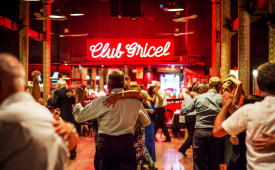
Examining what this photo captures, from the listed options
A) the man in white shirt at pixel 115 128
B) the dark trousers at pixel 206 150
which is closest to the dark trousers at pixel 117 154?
the man in white shirt at pixel 115 128

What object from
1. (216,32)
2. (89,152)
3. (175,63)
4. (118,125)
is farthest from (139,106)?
(175,63)

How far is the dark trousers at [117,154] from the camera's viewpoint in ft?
10.3

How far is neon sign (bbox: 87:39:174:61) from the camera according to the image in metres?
14.4

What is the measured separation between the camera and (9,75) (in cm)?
140

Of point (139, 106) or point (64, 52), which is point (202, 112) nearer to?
point (139, 106)

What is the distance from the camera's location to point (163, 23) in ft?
69.1

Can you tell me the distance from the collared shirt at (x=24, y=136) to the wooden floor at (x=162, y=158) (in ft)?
17.3

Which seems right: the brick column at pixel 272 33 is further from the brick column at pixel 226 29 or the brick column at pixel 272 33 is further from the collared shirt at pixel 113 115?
the brick column at pixel 226 29

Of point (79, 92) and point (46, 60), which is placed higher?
point (46, 60)

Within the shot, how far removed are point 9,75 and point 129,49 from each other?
1338 cm

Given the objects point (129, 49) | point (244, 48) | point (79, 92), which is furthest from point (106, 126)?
point (129, 49)

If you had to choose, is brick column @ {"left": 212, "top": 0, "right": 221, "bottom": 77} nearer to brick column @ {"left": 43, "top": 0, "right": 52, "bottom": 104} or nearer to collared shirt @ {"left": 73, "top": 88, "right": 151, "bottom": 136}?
brick column @ {"left": 43, "top": 0, "right": 52, "bottom": 104}

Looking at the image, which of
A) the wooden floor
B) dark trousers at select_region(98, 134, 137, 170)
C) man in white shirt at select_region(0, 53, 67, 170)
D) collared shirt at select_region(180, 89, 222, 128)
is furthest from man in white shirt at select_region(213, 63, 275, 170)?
the wooden floor

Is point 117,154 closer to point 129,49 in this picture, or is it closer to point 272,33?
point 272,33
